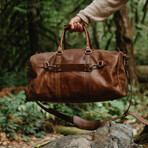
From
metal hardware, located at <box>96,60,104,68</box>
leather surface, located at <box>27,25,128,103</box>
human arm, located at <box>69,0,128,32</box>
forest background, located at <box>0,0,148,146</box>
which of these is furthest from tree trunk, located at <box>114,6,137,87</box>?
metal hardware, located at <box>96,60,104,68</box>

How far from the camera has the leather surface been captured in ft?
6.58

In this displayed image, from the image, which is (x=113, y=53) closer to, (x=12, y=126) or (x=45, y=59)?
(x=45, y=59)

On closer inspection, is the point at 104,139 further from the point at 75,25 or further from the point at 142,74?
the point at 142,74

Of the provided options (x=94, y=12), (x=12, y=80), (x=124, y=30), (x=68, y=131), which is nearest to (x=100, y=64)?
(x=94, y=12)

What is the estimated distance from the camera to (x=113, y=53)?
2.04 metres

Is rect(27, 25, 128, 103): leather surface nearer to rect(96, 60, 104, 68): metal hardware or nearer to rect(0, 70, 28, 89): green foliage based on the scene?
rect(96, 60, 104, 68): metal hardware

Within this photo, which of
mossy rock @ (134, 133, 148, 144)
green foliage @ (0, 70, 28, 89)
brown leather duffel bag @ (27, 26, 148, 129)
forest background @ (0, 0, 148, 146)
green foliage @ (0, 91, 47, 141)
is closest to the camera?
brown leather duffel bag @ (27, 26, 148, 129)

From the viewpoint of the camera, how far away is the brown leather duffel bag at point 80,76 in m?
2.01

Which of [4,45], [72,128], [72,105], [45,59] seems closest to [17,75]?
[4,45]

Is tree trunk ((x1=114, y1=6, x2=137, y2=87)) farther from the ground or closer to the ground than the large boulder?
farther from the ground

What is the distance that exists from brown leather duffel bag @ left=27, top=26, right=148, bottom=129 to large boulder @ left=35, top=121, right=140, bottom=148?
0.51 metres

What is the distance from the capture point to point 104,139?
227cm

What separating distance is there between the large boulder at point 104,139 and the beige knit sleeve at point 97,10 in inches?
50.5

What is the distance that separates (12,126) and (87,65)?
2239 mm
